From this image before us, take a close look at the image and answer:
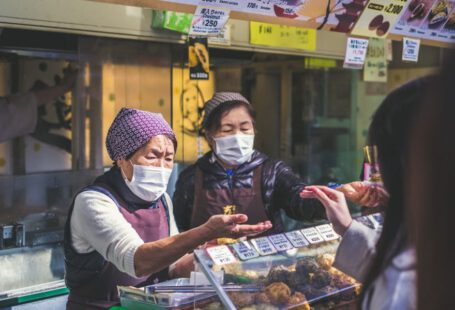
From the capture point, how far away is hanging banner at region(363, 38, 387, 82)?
17.4 ft

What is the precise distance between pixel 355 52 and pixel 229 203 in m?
1.39

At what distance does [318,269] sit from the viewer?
230cm

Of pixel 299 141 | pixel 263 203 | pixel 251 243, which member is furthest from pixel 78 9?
pixel 299 141

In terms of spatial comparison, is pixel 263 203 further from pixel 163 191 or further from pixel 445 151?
pixel 445 151

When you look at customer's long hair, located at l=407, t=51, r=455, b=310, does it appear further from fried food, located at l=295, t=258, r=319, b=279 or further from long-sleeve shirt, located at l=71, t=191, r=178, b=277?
long-sleeve shirt, located at l=71, t=191, r=178, b=277

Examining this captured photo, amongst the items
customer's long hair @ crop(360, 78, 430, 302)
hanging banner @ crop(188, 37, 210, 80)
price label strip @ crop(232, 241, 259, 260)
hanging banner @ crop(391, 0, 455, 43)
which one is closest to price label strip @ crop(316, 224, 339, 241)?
price label strip @ crop(232, 241, 259, 260)

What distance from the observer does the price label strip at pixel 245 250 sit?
213 cm

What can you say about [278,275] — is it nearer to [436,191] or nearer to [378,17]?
[436,191]

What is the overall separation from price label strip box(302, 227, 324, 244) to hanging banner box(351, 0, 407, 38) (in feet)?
5.20

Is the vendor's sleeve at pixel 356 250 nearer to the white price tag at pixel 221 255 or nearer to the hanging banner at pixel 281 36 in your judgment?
the white price tag at pixel 221 255

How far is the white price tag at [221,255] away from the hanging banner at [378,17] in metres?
1.98

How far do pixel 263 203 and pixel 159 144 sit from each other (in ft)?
3.10

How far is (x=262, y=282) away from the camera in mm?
2184

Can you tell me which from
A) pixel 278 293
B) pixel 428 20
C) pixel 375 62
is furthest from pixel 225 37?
pixel 278 293
